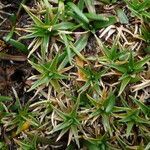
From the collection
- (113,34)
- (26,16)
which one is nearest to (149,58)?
(113,34)

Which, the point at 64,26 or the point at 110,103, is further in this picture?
the point at 64,26

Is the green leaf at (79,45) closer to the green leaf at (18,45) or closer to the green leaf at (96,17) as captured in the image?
the green leaf at (96,17)

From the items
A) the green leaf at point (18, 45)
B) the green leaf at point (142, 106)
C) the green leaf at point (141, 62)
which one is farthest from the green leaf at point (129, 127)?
the green leaf at point (18, 45)

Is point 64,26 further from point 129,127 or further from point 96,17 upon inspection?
point 129,127

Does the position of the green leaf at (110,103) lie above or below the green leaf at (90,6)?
below

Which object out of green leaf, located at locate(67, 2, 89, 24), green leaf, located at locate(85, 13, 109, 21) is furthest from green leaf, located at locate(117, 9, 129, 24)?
green leaf, located at locate(67, 2, 89, 24)

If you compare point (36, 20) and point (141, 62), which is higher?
point (36, 20)

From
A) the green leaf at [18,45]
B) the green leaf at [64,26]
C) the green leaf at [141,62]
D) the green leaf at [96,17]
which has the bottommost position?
the green leaf at [141,62]

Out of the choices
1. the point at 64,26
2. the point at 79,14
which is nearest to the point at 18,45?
the point at 64,26

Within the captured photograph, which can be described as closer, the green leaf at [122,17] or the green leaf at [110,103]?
the green leaf at [110,103]

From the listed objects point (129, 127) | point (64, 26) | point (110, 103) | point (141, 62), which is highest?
point (64, 26)

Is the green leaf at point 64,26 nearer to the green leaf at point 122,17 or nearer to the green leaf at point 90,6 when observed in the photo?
the green leaf at point 90,6
